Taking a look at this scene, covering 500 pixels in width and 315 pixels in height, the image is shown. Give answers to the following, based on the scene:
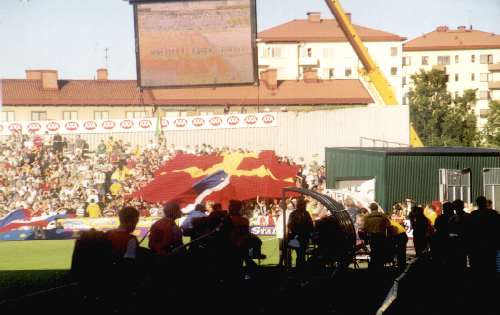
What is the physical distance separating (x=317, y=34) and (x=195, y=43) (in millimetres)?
80821

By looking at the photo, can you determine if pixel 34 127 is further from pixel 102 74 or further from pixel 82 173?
pixel 102 74

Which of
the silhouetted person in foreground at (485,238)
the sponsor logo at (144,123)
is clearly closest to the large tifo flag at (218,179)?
the sponsor logo at (144,123)

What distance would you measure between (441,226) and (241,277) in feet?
20.2

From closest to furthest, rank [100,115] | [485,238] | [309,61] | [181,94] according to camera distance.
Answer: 1. [485,238]
2. [100,115]
3. [181,94]
4. [309,61]

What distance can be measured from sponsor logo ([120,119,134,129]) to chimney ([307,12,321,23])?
75.8 metres

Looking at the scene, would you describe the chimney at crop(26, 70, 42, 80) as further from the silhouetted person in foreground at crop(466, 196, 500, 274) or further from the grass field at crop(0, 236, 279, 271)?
the silhouetted person in foreground at crop(466, 196, 500, 274)

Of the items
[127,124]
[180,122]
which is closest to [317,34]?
[180,122]

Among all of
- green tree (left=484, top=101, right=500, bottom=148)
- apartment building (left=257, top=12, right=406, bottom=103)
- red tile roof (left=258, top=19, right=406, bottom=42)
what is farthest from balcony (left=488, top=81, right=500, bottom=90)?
green tree (left=484, top=101, right=500, bottom=148)

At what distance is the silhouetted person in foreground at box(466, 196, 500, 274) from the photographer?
632 inches

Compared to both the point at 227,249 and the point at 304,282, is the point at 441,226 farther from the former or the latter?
the point at 227,249

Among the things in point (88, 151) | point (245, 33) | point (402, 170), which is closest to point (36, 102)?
point (88, 151)

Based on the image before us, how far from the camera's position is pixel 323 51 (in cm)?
11925

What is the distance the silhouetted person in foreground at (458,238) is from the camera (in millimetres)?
17297

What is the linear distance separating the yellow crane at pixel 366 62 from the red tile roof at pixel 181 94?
19.6m
